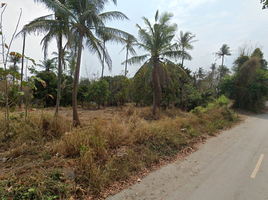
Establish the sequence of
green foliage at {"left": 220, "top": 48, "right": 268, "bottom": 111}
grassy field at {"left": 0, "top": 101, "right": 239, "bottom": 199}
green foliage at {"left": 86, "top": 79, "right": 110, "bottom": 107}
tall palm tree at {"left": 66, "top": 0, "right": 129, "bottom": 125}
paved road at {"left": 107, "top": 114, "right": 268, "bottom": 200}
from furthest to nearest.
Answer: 1. green foliage at {"left": 220, "top": 48, "right": 268, "bottom": 111}
2. green foliage at {"left": 86, "top": 79, "right": 110, "bottom": 107}
3. tall palm tree at {"left": 66, "top": 0, "right": 129, "bottom": 125}
4. paved road at {"left": 107, "top": 114, "right": 268, "bottom": 200}
5. grassy field at {"left": 0, "top": 101, "right": 239, "bottom": 199}

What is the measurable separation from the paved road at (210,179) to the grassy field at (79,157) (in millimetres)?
393

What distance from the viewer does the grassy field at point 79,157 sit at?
116 inches

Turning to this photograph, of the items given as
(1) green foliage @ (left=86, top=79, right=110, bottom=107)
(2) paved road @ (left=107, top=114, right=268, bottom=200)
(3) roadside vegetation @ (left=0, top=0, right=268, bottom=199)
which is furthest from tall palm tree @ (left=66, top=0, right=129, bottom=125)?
(1) green foliage @ (left=86, top=79, right=110, bottom=107)

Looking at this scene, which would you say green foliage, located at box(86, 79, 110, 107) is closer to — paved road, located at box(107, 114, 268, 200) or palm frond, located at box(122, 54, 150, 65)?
palm frond, located at box(122, 54, 150, 65)

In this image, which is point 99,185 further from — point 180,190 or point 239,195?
point 239,195

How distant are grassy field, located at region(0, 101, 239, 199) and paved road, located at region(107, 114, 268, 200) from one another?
1.29 feet

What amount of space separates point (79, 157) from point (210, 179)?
130 inches

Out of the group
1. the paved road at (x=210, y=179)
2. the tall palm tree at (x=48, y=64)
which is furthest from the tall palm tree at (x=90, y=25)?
the tall palm tree at (x=48, y=64)

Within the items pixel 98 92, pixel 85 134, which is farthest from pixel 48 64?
pixel 85 134

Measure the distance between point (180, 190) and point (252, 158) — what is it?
3416 millimetres

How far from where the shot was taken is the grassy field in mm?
2934

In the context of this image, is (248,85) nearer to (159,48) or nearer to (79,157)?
(159,48)

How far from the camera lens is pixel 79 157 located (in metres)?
3.73

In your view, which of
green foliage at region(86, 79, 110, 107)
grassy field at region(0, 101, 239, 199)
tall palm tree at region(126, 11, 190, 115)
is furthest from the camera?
green foliage at region(86, 79, 110, 107)
